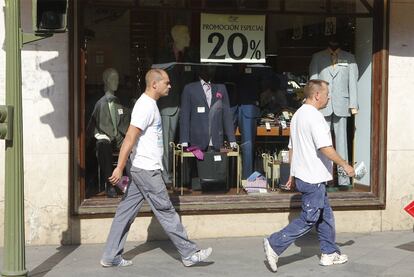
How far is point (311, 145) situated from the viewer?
6230 millimetres

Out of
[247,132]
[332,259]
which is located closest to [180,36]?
[247,132]

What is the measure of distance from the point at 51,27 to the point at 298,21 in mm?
3660

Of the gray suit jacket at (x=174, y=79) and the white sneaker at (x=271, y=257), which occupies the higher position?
the gray suit jacket at (x=174, y=79)

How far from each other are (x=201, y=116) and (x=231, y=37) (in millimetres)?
1012

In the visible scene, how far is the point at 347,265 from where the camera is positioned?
6570mm

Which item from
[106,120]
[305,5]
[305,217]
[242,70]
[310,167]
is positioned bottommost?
[305,217]

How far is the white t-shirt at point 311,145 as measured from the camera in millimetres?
6137

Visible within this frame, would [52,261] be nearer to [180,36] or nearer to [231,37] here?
[180,36]

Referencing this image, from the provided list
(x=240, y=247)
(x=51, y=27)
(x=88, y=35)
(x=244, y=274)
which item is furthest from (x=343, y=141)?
(x=51, y=27)

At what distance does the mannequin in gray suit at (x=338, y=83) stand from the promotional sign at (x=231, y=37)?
2.70 ft

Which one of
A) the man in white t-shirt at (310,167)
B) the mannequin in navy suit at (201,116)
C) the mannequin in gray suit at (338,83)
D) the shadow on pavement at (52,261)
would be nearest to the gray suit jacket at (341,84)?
the mannequin in gray suit at (338,83)

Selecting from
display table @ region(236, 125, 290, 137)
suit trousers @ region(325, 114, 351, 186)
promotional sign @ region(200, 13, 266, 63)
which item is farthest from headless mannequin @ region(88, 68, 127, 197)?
suit trousers @ region(325, 114, 351, 186)

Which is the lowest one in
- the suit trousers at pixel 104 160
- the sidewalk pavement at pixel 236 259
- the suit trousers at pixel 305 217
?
the sidewalk pavement at pixel 236 259

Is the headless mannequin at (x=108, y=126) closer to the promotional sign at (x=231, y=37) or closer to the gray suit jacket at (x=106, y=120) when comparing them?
the gray suit jacket at (x=106, y=120)
